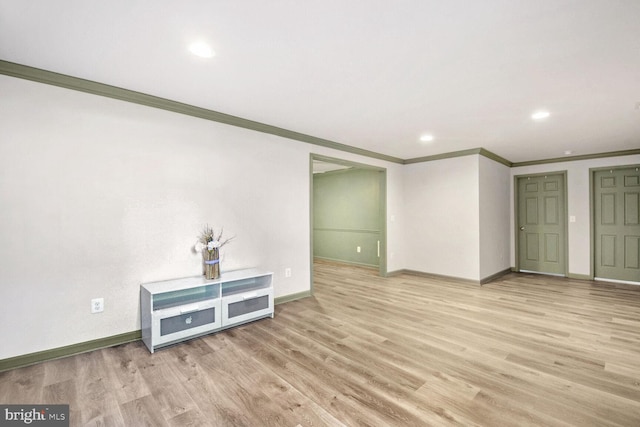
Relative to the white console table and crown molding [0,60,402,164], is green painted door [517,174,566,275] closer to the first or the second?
crown molding [0,60,402,164]

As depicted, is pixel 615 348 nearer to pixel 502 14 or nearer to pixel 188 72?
pixel 502 14

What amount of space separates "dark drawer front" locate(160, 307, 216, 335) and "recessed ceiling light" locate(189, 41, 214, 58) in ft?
7.18

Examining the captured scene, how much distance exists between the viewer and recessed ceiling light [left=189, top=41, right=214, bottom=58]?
203cm

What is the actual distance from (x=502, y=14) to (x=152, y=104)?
116 inches

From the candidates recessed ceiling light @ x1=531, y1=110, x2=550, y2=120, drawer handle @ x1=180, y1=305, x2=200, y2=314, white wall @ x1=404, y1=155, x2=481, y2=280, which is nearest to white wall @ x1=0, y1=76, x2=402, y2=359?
drawer handle @ x1=180, y1=305, x2=200, y2=314

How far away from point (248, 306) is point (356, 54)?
8.64ft

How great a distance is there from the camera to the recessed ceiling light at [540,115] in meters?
3.30

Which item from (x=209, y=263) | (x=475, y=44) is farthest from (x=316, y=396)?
(x=475, y=44)

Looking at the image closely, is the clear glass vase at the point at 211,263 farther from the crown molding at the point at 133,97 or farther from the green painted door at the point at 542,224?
the green painted door at the point at 542,224

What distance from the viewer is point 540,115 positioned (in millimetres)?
3402

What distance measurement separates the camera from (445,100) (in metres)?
2.99

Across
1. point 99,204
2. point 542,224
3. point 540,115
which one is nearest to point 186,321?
point 99,204

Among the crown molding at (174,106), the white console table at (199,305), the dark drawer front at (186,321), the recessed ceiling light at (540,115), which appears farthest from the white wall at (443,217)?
the dark drawer front at (186,321)

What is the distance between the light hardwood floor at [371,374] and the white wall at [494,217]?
170 cm
